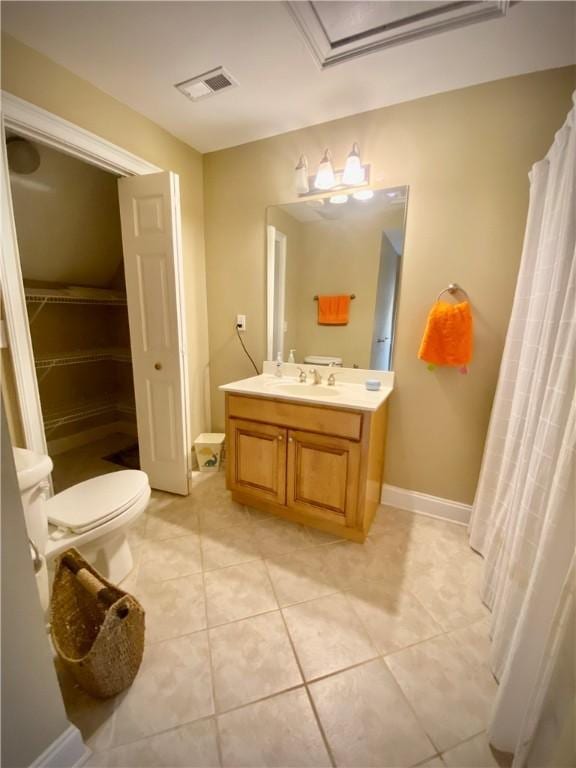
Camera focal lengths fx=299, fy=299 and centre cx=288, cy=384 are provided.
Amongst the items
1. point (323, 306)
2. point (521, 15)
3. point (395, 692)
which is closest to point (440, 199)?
point (521, 15)

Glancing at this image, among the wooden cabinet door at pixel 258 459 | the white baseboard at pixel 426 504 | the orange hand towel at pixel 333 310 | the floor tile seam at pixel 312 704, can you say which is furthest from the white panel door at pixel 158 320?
the white baseboard at pixel 426 504

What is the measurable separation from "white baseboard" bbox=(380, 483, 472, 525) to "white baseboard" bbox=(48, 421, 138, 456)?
2.62 m

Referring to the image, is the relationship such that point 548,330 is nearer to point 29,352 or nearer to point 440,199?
point 440,199

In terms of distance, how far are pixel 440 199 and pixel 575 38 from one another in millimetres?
676

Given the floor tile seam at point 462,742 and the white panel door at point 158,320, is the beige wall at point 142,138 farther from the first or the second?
the floor tile seam at point 462,742

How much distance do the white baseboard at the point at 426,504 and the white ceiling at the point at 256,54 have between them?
224cm

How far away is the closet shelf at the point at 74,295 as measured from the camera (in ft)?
7.92

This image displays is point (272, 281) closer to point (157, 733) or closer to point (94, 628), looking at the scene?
point (94, 628)

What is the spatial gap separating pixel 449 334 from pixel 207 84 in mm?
1796

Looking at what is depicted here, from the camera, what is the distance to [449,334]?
1631 millimetres

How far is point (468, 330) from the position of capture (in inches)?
63.4

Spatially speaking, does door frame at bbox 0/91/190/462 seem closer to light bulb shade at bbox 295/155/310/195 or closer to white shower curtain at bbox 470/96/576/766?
light bulb shade at bbox 295/155/310/195

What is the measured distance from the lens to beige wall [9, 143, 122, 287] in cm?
194

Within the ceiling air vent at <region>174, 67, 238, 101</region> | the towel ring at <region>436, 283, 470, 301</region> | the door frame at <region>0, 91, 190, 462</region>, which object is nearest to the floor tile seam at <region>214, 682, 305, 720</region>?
the door frame at <region>0, 91, 190, 462</region>
